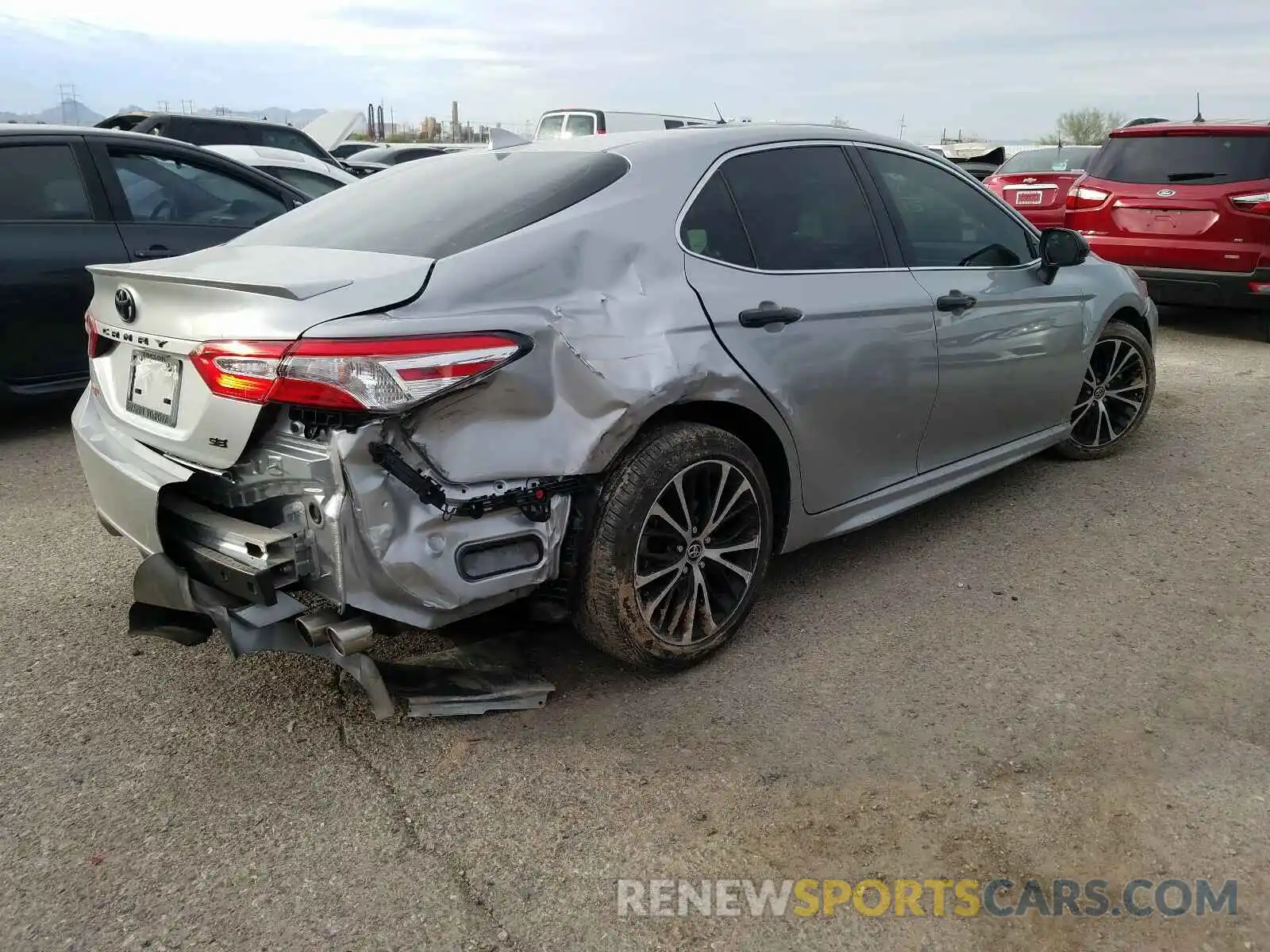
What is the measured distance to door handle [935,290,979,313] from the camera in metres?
3.80

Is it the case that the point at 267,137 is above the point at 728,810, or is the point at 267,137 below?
above

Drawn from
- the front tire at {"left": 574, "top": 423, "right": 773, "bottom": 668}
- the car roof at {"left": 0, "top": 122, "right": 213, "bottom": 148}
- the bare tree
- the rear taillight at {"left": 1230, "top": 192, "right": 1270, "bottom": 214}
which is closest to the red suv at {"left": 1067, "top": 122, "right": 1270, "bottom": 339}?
the rear taillight at {"left": 1230, "top": 192, "right": 1270, "bottom": 214}

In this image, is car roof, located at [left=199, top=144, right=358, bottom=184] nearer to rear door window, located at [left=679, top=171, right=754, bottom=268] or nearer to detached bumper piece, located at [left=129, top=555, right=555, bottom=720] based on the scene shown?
rear door window, located at [left=679, top=171, right=754, bottom=268]

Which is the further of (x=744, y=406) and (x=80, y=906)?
(x=744, y=406)

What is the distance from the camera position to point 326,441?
7.89 feet

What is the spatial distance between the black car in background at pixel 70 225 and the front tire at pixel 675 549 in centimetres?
392

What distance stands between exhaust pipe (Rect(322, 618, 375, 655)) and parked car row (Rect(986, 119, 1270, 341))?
755cm

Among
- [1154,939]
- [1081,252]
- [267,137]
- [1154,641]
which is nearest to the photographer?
[1154,939]

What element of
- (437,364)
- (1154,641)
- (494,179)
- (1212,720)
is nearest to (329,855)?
(437,364)

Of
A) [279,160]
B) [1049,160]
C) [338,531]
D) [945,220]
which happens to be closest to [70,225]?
[279,160]

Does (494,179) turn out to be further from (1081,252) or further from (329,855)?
(1081,252)

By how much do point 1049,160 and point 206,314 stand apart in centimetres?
1236

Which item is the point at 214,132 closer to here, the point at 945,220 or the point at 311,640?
the point at 945,220

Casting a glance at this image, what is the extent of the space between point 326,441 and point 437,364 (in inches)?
12.4
